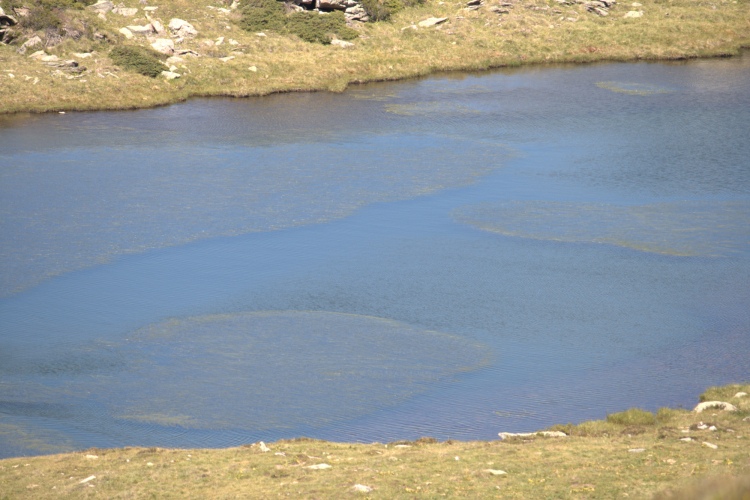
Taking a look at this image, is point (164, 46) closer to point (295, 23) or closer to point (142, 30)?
point (142, 30)

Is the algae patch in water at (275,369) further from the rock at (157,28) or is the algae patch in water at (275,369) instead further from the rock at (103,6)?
the rock at (103,6)

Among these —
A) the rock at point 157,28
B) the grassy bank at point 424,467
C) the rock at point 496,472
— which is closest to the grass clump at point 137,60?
the rock at point 157,28

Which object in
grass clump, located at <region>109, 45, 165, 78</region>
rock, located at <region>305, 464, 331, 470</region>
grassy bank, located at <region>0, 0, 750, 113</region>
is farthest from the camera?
grass clump, located at <region>109, 45, 165, 78</region>

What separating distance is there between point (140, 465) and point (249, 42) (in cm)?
5549

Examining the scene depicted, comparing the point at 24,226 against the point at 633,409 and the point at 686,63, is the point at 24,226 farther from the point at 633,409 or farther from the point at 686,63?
the point at 686,63

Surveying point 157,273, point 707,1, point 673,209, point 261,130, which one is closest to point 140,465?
point 157,273

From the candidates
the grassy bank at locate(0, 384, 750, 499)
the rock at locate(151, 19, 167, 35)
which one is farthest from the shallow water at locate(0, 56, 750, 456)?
the rock at locate(151, 19, 167, 35)

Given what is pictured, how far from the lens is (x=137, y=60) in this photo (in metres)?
62.7

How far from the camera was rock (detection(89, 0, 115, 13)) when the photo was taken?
6900 cm

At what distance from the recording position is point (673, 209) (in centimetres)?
3866

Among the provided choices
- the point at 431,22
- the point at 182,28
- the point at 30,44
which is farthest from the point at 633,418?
the point at 431,22

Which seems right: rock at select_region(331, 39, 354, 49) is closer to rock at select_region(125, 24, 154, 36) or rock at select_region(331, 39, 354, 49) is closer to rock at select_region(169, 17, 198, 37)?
rock at select_region(169, 17, 198, 37)

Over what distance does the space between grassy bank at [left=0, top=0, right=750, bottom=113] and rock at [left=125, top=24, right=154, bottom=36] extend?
72cm

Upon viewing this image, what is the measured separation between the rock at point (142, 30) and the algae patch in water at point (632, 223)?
1494 inches
